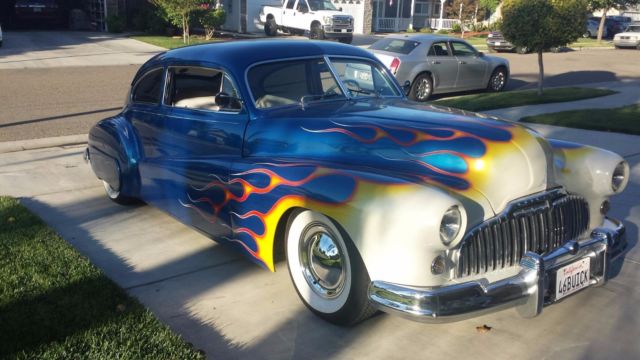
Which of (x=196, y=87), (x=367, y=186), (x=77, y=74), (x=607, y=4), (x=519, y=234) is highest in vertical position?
(x=607, y=4)

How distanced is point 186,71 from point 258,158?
4.90 feet

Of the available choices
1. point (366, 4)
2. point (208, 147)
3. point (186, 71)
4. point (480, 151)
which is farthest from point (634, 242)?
point (366, 4)

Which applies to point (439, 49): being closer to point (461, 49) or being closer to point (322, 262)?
point (461, 49)

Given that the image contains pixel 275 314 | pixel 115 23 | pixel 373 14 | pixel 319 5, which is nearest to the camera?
pixel 275 314

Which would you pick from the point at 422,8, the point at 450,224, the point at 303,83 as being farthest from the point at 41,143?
the point at 422,8

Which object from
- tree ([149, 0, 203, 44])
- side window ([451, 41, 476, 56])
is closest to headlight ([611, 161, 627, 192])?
side window ([451, 41, 476, 56])

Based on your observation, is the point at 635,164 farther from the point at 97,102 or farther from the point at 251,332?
the point at 97,102

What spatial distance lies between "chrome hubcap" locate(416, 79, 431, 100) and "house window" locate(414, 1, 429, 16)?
101 ft

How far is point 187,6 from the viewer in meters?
24.1

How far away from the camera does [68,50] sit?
22.6 m

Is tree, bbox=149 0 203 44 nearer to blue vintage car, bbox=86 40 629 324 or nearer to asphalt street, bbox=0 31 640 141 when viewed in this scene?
asphalt street, bbox=0 31 640 141

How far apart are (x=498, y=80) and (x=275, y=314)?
42.7 ft

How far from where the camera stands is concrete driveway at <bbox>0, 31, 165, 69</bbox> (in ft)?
63.5

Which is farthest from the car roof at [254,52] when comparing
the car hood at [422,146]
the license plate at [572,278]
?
the license plate at [572,278]
